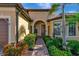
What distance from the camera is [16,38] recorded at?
671 inches

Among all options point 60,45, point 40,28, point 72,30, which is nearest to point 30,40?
point 40,28

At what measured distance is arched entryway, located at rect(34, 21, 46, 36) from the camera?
17731 millimetres

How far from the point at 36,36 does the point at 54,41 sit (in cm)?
204

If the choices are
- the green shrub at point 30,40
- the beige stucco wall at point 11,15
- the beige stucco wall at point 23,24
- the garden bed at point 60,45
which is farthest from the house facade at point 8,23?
the garden bed at point 60,45

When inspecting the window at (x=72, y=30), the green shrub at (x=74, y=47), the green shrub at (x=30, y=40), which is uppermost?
the window at (x=72, y=30)

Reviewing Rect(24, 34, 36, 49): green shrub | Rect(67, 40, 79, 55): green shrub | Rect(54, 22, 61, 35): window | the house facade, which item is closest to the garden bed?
Rect(67, 40, 79, 55): green shrub

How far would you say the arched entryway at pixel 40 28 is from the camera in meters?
17.7

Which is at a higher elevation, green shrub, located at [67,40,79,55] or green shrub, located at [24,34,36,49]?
green shrub, located at [24,34,36,49]

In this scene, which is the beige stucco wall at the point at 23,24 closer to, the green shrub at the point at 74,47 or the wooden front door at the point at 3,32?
the wooden front door at the point at 3,32

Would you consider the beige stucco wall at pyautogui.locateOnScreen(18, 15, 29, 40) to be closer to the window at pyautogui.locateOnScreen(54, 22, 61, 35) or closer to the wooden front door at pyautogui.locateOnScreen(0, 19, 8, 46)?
the wooden front door at pyautogui.locateOnScreen(0, 19, 8, 46)

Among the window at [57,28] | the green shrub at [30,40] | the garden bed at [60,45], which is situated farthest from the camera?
the window at [57,28]

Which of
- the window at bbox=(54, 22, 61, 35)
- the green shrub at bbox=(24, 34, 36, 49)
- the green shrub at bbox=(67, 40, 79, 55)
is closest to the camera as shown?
the green shrub at bbox=(67, 40, 79, 55)

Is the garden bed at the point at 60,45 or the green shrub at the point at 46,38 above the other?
the green shrub at the point at 46,38

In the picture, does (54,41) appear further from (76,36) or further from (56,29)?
(76,36)
